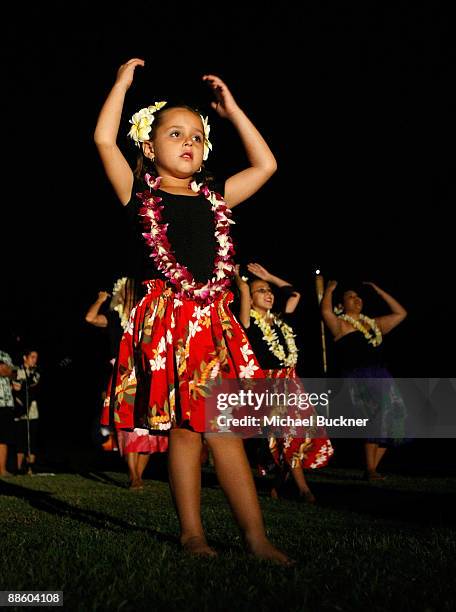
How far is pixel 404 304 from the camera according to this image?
1555 cm

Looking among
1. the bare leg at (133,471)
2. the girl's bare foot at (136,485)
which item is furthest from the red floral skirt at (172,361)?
the bare leg at (133,471)

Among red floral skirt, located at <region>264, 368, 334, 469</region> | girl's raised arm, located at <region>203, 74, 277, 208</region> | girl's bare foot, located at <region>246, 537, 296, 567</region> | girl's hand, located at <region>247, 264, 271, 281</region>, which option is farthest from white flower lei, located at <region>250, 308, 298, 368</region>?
girl's bare foot, located at <region>246, 537, 296, 567</region>

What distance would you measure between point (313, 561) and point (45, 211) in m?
18.3

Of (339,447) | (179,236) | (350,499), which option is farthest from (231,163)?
(179,236)

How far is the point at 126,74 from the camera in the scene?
3.44m

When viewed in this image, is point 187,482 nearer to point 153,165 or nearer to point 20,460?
point 153,165

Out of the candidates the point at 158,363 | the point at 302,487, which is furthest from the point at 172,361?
the point at 302,487

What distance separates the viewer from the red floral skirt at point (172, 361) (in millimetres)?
3105

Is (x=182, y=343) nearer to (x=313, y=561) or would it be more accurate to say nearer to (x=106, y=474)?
(x=313, y=561)

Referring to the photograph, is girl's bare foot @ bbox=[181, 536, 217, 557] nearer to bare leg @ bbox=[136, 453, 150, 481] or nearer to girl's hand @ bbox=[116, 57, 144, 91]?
girl's hand @ bbox=[116, 57, 144, 91]

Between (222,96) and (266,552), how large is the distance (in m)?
2.03

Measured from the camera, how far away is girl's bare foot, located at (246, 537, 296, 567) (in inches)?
110

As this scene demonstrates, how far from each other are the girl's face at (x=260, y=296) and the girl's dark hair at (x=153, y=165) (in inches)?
141

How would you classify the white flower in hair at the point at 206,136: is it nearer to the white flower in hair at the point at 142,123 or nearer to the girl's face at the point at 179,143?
the girl's face at the point at 179,143
